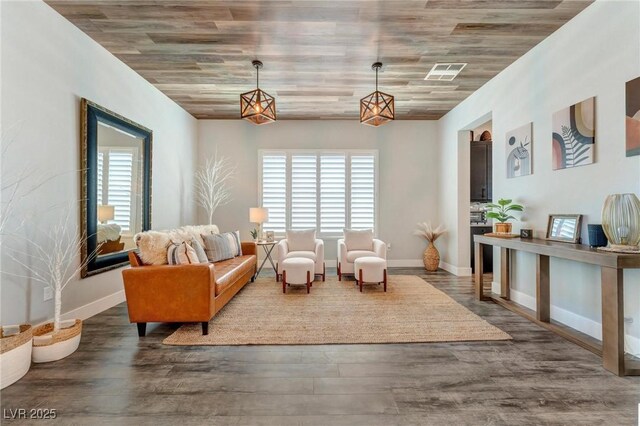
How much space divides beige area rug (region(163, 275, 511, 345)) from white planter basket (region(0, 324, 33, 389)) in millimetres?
930

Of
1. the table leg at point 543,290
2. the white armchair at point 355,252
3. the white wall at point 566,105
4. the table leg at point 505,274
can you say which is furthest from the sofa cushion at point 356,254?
the table leg at point 543,290

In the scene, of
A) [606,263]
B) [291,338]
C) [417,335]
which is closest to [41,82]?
[291,338]

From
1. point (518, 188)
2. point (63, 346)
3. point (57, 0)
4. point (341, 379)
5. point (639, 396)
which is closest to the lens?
point (639, 396)

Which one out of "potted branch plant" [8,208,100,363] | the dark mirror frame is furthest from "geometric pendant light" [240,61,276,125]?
"potted branch plant" [8,208,100,363]

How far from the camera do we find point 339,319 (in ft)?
10.7

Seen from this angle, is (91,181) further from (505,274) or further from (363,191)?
(505,274)

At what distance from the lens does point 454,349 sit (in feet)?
8.43

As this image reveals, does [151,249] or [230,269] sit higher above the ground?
[151,249]

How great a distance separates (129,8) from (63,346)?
3.02 m

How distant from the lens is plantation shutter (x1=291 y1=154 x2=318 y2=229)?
20.5 ft

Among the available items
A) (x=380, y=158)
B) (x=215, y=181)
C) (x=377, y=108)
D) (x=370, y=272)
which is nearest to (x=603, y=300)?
(x=370, y=272)

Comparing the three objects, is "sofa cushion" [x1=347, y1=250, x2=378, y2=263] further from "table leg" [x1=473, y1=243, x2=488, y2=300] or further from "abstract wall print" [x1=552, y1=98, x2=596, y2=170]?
"abstract wall print" [x1=552, y1=98, x2=596, y2=170]

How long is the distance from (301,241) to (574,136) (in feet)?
12.6

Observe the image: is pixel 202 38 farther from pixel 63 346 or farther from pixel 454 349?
pixel 454 349
